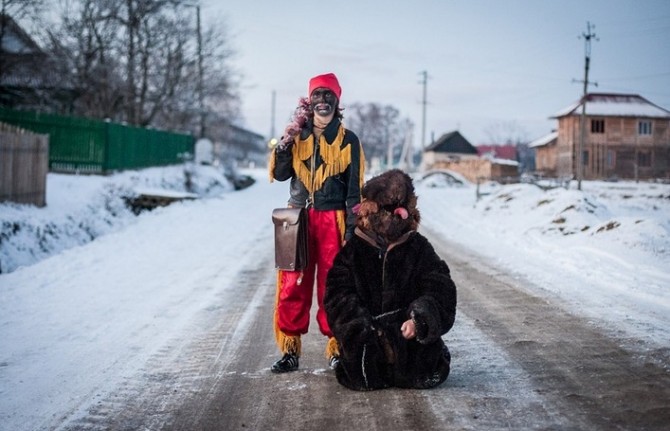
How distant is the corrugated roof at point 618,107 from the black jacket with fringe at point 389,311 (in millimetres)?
50494

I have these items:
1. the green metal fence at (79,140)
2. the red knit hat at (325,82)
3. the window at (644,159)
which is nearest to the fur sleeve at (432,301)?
the red knit hat at (325,82)

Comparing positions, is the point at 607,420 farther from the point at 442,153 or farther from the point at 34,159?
the point at 442,153

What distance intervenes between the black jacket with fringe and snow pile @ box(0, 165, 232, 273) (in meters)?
7.93

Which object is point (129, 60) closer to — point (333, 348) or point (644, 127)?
point (333, 348)

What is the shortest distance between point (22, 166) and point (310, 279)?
10.8 metres

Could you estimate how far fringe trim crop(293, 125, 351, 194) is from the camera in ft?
15.8

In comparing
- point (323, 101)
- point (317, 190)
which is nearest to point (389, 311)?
point (317, 190)

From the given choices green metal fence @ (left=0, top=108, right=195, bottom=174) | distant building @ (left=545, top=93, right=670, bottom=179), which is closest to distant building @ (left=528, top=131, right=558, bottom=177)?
distant building @ (left=545, top=93, right=670, bottom=179)

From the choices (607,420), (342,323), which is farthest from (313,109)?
(607,420)

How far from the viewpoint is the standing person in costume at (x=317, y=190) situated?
473cm

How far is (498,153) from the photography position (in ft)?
361

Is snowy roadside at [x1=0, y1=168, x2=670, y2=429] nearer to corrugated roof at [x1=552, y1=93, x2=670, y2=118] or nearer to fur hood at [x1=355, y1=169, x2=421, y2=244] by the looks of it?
fur hood at [x1=355, y1=169, x2=421, y2=244]

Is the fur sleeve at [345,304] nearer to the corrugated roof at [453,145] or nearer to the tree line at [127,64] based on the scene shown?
the tree line at [127,64]

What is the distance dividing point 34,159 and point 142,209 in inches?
198
